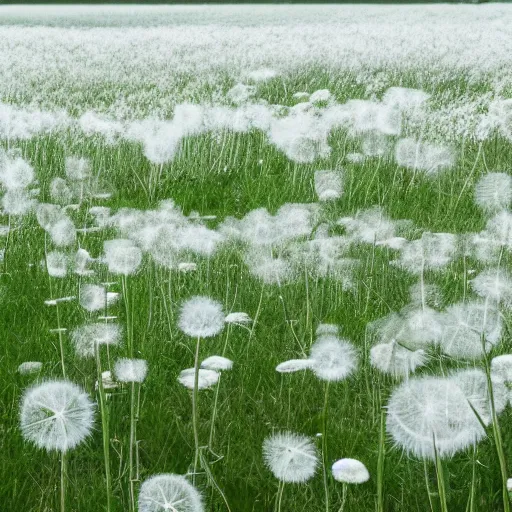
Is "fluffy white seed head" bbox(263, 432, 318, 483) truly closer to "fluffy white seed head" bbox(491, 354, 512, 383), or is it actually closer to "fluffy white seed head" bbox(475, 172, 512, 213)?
"fluffy white seed head" bbox(491, 354, 512, 383)

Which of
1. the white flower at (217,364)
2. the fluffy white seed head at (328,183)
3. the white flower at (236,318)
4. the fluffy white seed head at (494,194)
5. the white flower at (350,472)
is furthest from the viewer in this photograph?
the fluffy white seed head at (328,183)

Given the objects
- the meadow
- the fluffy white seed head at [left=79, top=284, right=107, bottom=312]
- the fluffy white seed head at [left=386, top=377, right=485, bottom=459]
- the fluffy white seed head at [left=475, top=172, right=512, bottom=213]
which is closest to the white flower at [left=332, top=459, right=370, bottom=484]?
the meadow

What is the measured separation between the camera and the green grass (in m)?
1.35

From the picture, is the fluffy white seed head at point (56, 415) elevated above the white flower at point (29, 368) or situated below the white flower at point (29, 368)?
above

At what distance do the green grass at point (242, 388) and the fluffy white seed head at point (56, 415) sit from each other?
12 cm

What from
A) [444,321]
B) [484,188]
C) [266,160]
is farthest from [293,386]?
[266,160]

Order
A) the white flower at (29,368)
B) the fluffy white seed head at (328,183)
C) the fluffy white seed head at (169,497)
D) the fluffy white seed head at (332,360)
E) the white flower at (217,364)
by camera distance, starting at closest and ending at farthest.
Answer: the fluffy white seed head at (169,497) < the fluffy white seed head at (332,360) < the white flower at (217,364) < the white flower at (29,368) < the fluffy white seed head at (328,183)

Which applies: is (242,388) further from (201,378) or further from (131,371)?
(131,371)

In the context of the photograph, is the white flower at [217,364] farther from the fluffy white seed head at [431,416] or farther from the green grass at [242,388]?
the fluffy white seed head at [431,416]

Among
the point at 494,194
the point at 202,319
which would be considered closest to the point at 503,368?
the point at 202,319

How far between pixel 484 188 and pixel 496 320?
4.85ft

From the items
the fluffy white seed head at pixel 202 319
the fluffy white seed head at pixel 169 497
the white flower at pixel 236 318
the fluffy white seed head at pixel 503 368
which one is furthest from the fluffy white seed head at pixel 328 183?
the fluffy white seed head at pixel 169 497

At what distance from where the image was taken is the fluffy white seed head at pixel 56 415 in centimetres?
122

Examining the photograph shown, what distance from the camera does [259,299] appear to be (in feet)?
7.13
